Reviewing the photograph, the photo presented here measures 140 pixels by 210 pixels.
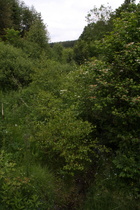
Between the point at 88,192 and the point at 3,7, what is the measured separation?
16138 mm

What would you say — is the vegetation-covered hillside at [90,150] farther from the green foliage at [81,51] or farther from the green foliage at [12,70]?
the green foliage at [81,51]

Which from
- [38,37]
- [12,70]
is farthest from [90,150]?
[38,37]

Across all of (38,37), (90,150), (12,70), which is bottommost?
(90,150)

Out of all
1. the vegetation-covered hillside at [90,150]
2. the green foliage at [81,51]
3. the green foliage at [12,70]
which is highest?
the green foliage at [81,51]

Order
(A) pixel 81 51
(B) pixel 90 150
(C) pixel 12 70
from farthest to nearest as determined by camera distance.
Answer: (A) pixel 81 51 < (C) pixel 12 70 < (B) pixel 90 150

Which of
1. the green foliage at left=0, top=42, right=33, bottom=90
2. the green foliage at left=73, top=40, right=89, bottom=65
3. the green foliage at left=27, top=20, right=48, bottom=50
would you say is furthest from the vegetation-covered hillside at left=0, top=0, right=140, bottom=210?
the green foliage at left=73, top=40, right=89, bottom=65

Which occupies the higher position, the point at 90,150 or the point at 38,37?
the point at 38,37

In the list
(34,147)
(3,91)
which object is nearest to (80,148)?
(34,147)

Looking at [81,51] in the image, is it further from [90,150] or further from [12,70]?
[90,150]

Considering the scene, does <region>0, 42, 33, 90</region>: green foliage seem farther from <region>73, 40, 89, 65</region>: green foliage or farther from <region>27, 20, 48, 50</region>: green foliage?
<region>73, 40, 89, 65</region>: green foliage

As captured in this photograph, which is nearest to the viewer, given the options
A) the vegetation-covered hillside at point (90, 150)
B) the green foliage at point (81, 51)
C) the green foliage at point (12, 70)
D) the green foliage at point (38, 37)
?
the vegetation-covered hillside at point (90, 150)

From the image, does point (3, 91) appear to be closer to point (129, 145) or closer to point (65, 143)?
point (65, 143)

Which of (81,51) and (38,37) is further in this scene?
(81,51)

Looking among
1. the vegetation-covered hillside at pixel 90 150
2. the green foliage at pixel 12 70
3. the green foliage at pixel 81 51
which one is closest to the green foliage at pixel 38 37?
the green foliage at pixel 81 51
